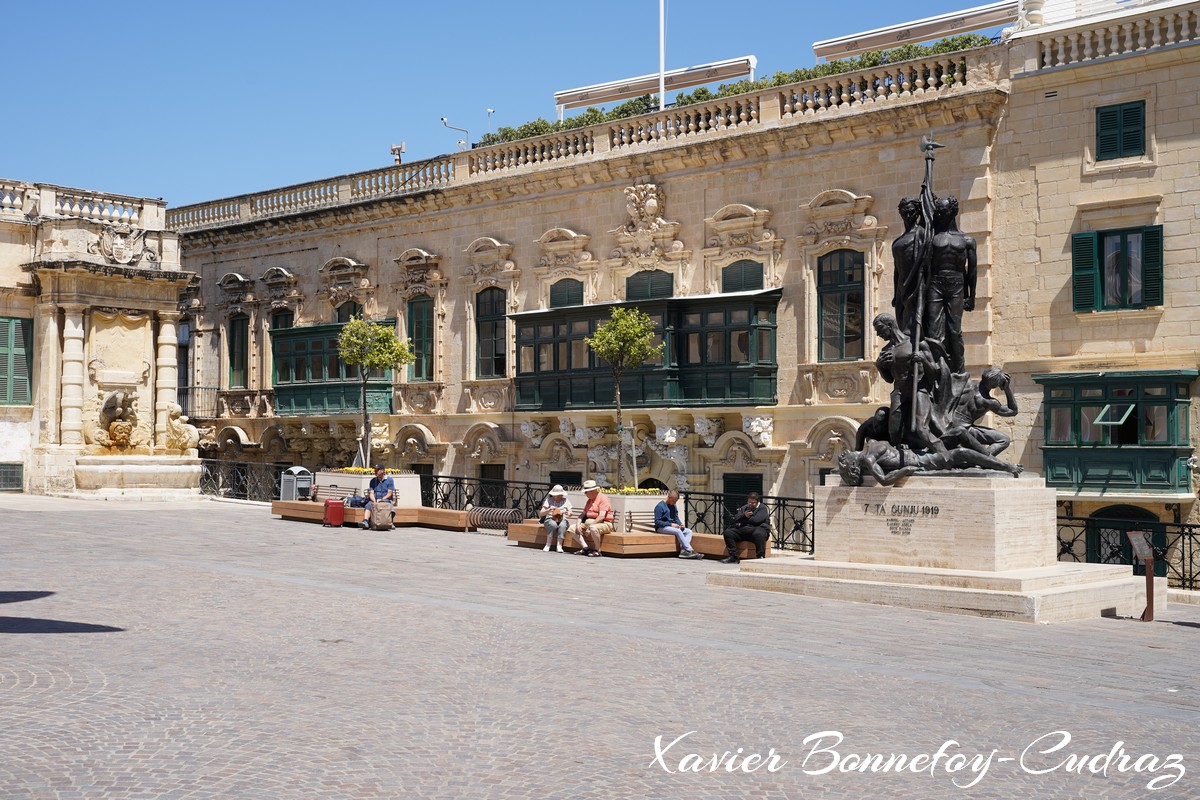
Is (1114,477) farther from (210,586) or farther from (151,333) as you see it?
(151,333)

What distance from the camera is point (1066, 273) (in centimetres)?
2639

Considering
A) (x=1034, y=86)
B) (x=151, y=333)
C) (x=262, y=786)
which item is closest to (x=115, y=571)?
(x=262, y=786)

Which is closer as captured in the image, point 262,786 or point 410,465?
point 262,786

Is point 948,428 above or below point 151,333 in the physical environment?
below

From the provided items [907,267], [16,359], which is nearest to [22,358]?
[16,359]

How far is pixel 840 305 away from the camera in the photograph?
2952 cm

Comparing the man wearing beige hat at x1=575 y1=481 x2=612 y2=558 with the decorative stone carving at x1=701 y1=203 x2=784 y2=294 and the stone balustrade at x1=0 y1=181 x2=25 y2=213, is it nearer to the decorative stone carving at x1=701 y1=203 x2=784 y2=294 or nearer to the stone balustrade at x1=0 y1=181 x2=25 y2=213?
the decorative stone carving at x1=701 y1=203 x2=784 y2=294

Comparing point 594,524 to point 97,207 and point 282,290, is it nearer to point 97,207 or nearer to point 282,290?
point 97,207

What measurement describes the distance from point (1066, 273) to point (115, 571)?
61.7ft

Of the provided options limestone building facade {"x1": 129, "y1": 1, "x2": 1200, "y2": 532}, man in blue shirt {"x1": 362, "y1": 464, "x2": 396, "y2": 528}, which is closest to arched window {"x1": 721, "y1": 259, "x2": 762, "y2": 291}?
limestone building facade {"x1": 129, "y1": 1, "x2": 1200, "y2": 532}

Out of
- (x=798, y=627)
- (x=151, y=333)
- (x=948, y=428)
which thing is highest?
(x=151, y=333)

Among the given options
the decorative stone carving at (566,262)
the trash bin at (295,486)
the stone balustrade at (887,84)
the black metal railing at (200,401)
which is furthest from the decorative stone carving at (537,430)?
the black metal railing at (200,401)

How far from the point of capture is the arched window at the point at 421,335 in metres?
37.8

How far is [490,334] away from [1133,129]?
17.5m
